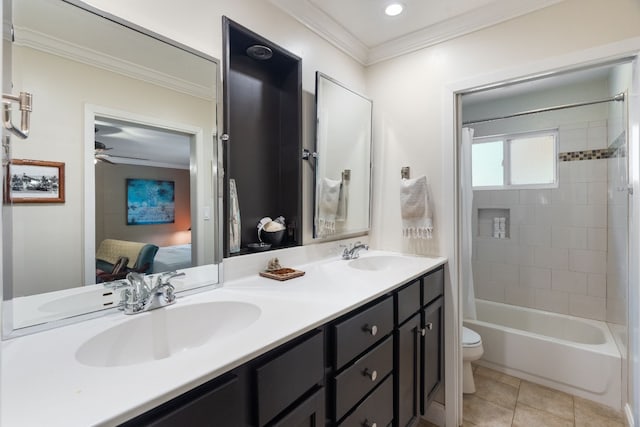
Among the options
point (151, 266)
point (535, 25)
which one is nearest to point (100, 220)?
point (151, 266)

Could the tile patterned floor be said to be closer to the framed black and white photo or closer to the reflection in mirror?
the reflection in mirror

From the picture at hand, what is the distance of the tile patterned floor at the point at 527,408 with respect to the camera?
1.85 m

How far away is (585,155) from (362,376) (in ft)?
8.81

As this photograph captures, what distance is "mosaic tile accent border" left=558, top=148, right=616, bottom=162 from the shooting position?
8.14 ft

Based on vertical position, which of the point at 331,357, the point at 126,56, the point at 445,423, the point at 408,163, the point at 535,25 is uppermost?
the point at 535,25

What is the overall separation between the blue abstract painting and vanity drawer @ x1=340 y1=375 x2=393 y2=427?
101cm

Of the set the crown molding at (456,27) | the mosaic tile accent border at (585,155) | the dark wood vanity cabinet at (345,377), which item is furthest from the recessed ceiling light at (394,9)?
the mosaic tile accent border at (585,155)

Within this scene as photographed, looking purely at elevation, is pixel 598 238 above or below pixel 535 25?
below

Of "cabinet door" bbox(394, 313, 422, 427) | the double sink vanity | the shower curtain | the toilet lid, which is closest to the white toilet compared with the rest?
the toilet lid

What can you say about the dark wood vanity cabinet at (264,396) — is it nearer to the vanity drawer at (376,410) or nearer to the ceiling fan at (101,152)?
the vanity drawer at (376,410)

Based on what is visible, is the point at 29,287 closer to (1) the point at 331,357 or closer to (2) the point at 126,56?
(2) the point at 126,56

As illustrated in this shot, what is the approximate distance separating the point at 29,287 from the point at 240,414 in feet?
2.37

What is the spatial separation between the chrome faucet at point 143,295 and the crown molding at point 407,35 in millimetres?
1453

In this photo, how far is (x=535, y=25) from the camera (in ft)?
5.52
